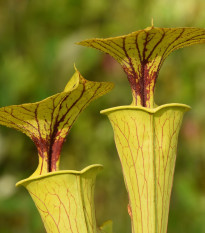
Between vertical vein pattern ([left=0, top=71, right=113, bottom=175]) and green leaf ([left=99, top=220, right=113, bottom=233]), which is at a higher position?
vertical vein pattern ([left=0, top=71, right=113, bottom=175])

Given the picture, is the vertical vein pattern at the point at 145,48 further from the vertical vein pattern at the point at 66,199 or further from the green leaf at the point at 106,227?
the green leaf at the point at 106,227

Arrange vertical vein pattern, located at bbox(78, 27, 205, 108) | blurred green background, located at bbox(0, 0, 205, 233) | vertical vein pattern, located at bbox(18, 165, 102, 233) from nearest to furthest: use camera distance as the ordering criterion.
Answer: vertical vein pattern, located at bbox(78, 27, 205, 108), vertical vein pattern, located at bbox(18, 165, 102, 233), blurred green background, located at bbox(0, 0, 205, 233)

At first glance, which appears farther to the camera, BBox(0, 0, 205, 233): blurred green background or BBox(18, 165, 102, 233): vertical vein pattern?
BBox(0, 0, 205, 233): blurred green background

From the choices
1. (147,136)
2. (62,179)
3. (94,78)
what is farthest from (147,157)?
(94,78)

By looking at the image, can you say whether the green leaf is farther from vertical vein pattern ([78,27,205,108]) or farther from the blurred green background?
the blurred green background

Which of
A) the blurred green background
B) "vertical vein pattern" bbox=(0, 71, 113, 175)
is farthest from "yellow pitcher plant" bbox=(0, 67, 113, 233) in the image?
the blurred green background

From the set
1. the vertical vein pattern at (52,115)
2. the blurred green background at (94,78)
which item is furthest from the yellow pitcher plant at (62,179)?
the blurred green background at (94,78)

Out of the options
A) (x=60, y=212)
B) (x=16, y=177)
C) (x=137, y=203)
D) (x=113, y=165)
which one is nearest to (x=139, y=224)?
Answer: (x=137, y=203)
